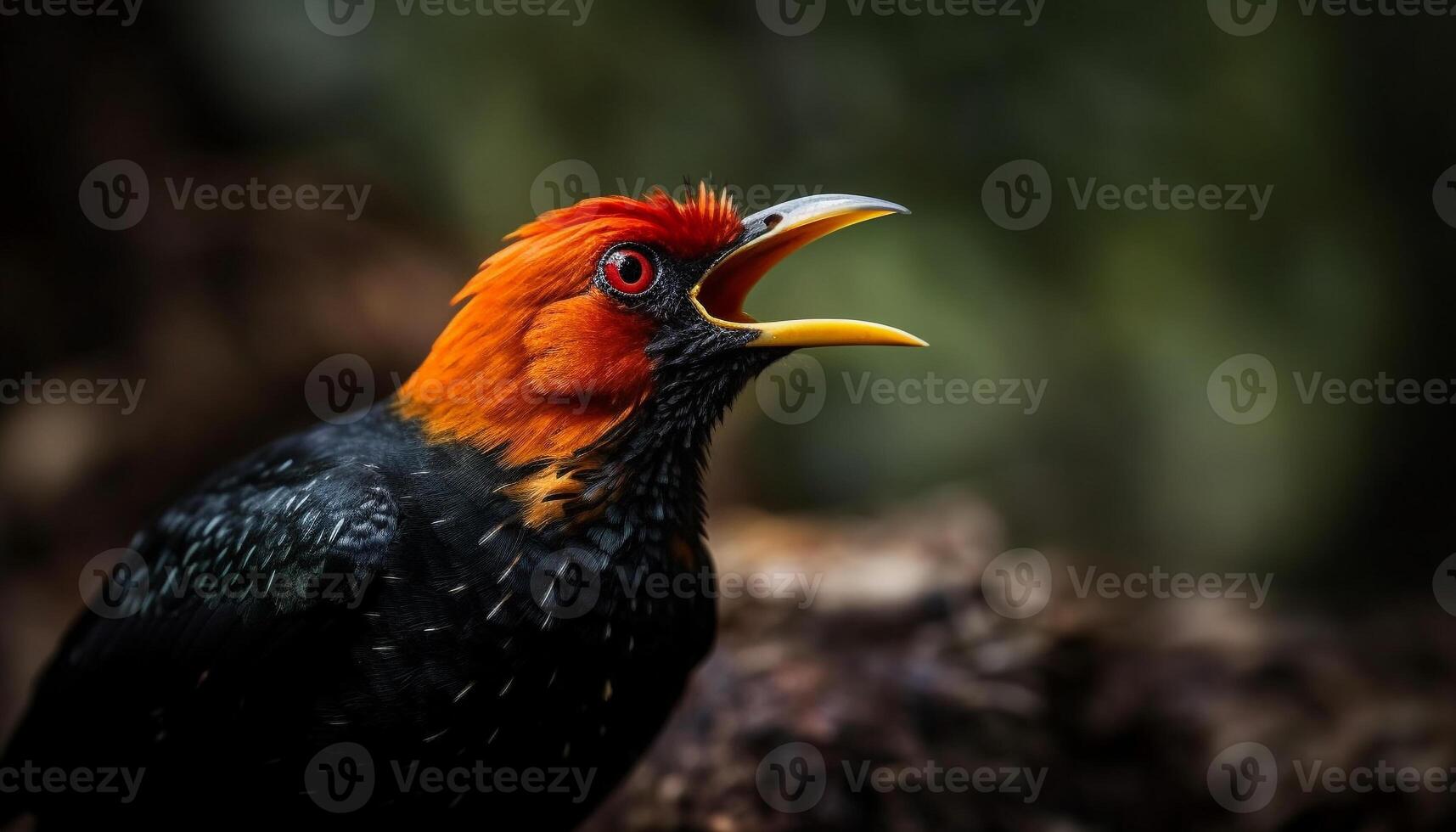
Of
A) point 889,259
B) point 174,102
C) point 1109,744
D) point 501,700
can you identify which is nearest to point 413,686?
point 501,700

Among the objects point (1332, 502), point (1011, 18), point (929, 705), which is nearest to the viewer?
point (929, 705)

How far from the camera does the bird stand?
3.01 meters

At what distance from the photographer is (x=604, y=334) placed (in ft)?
10.7

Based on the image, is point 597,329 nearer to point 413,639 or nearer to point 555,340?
point 555,340

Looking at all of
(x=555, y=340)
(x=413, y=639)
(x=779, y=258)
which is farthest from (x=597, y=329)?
(x=413, y=639)

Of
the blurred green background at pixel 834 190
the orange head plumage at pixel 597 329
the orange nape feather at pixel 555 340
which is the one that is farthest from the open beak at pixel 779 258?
the blurred green background at pixel 834 190

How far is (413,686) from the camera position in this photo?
2959mm

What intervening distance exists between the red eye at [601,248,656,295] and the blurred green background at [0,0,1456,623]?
3415 millimetres

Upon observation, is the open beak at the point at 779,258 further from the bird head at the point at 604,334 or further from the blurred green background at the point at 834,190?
the blurred green background at the point at 834,190

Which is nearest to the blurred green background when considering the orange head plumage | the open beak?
the open beak

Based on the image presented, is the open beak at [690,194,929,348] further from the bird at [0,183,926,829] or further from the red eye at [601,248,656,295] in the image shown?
the red eye at [601,248,656,295]

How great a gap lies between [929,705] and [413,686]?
2.46 metres

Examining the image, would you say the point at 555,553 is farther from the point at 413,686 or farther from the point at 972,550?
the point at 972,550

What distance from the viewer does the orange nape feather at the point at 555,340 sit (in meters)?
3.21
